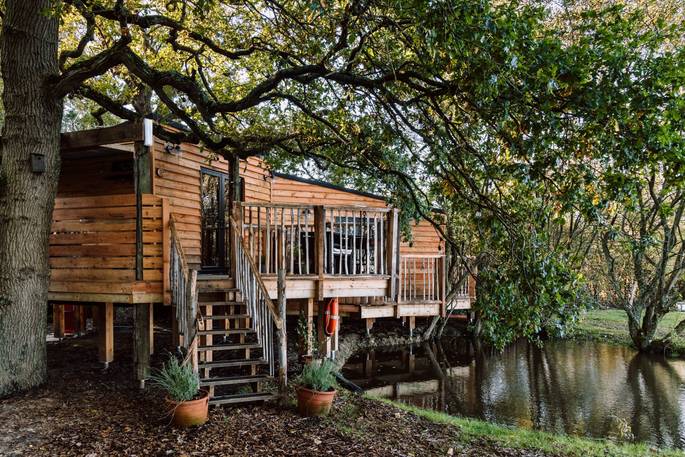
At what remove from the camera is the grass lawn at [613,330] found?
45.8ft

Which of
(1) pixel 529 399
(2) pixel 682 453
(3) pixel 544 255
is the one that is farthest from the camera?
(1) pixel 529 399

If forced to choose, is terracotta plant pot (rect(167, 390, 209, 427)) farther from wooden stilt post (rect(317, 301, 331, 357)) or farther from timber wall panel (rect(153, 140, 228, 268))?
timber wall panel (rect(153, 140, 228, 268))

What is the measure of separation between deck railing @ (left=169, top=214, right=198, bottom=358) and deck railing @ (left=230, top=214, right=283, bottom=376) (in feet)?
2.66

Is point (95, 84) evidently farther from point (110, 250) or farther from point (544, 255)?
point (544, 255)

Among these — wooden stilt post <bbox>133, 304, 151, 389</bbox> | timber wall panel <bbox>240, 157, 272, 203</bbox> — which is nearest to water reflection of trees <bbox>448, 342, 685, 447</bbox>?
wooden stilt post <bbox>133, 304, 151, 389</bbox>

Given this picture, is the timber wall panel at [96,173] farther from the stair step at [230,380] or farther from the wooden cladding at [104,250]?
the stair step at [230,380]

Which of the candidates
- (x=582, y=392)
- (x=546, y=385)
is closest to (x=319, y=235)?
(x=546, y=385)

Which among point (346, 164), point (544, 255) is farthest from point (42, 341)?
point (544, 255)

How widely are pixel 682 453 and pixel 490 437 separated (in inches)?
113

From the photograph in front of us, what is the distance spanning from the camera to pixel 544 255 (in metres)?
5.23

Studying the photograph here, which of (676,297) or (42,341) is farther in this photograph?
(676,297)

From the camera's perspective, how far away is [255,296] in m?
6.55

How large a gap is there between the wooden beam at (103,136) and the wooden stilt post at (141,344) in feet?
7.72

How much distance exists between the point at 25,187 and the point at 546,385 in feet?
34.1
